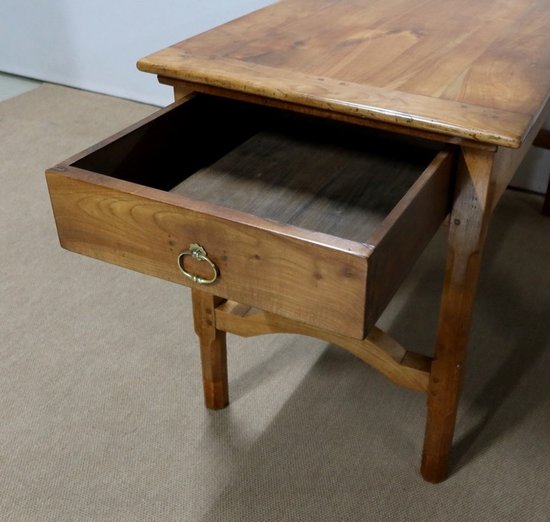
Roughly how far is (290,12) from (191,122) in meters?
0.32

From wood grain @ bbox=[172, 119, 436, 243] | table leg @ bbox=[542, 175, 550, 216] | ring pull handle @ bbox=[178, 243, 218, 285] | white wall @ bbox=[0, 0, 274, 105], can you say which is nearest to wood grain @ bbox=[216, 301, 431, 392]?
wood grain @ bbox=[172, 119, 436, 243]

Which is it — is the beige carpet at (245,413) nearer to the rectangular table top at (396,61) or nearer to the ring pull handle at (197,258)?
the ring pull handle at (197,258)

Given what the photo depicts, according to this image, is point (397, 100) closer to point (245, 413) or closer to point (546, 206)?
point (245, 413)

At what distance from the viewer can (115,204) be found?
733mm

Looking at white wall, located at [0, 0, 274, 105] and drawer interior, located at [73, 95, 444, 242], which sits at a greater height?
drawer interior, located at [73, 95, 444, 242]

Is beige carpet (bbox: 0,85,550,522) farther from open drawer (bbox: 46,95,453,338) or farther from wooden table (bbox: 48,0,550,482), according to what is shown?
open drawer (bbox: 46,95,453,338)

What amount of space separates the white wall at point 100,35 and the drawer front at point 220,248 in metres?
1.50

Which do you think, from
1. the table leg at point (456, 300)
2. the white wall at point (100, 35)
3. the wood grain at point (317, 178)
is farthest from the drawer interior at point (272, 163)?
the white wall at point (100, 35)

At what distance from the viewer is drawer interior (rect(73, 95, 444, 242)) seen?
0.88 m

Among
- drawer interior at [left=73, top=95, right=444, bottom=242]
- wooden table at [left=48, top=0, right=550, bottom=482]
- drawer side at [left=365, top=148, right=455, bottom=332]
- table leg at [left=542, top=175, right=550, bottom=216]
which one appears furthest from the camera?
table leg at [left=542, top=175, right=550, bottom=216]

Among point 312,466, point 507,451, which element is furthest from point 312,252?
point 507,451

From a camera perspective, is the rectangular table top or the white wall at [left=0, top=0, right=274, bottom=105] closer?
the rectangular table top

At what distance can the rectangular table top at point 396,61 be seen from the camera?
79cm

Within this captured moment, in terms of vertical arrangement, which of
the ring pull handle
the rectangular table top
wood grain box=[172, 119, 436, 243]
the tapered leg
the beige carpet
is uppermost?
the rectangular table top
